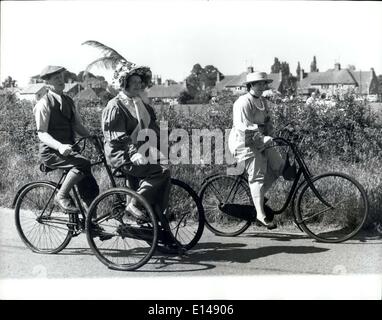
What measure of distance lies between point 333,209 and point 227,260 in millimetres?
1485

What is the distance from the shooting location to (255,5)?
5852 mm

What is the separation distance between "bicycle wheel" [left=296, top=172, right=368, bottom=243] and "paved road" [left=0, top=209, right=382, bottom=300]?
0.85ft

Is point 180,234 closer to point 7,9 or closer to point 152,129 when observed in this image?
point 152,129

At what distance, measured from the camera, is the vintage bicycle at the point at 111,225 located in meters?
4.86

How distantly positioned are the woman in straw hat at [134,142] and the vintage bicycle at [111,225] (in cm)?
12

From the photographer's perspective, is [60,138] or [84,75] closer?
[60,138]

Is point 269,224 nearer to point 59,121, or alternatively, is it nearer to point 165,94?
point 59,121

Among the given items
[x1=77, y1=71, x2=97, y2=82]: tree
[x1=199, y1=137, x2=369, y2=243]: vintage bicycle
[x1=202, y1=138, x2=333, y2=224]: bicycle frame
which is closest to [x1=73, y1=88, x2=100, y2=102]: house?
[x1=77, y1=71, x2=97, y2=82]: tree

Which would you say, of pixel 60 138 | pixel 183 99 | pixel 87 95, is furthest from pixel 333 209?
pixel 183 99

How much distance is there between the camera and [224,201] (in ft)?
19.6

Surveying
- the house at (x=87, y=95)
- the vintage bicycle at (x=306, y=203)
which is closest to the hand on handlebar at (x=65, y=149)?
the vintage bicycle at (x=306, y=203)

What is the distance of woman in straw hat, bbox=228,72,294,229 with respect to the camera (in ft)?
18.3

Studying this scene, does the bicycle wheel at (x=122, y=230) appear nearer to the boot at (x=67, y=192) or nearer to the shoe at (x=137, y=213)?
the shoe at (x=137, y=213)
